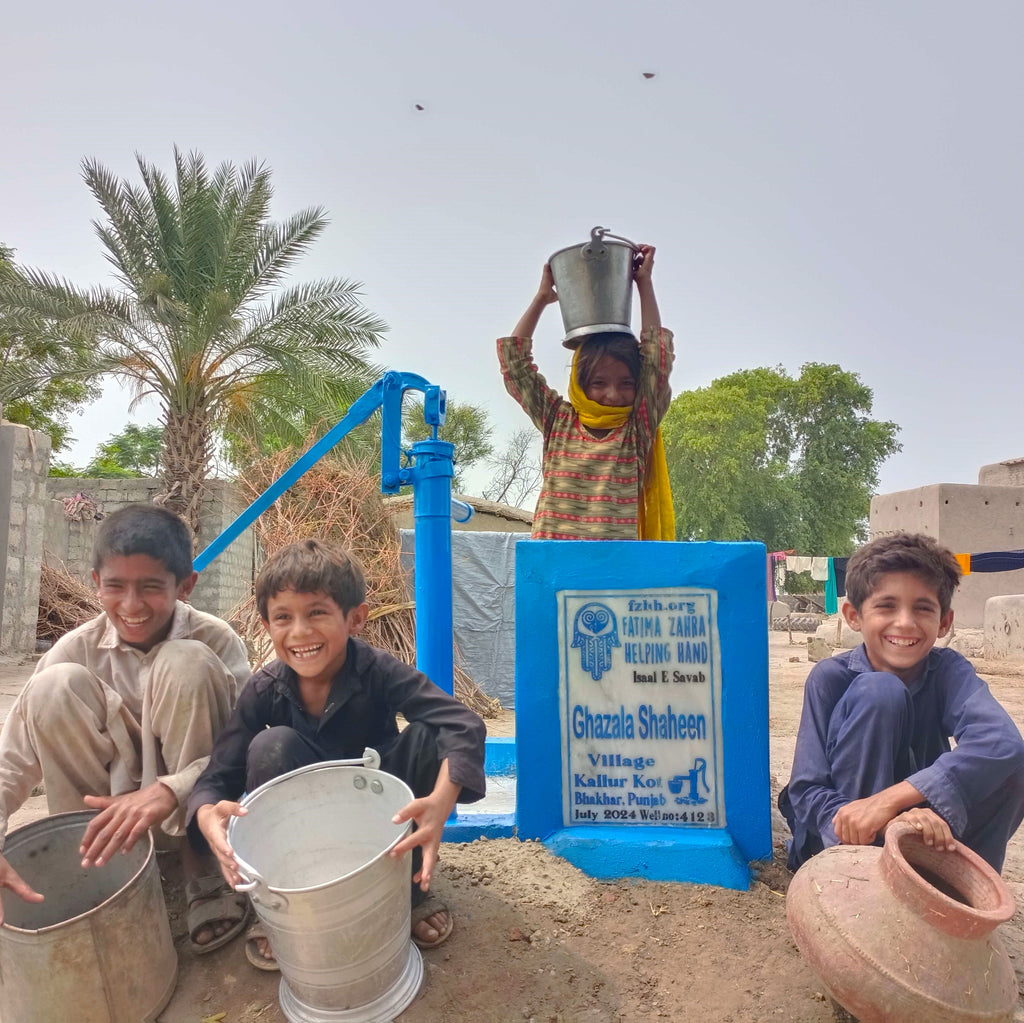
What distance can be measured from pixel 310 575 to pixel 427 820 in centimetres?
62

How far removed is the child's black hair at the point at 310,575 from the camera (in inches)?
70.5

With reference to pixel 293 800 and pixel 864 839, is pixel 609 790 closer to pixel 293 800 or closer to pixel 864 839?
pixel 864 839

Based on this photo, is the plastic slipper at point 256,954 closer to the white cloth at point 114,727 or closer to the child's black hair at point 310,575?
the white cloth at point 114,727

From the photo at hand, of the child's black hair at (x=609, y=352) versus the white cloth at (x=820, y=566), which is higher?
the child's black hair at (x=609, y=352)

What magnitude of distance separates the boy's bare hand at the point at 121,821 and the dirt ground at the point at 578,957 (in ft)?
1.17

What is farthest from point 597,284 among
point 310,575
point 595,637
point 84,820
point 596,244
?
point 84,820

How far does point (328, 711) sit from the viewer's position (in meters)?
1.78

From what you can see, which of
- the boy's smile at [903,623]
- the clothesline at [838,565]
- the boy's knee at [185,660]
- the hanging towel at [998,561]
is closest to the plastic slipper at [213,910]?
the boy's knee at [185,660]

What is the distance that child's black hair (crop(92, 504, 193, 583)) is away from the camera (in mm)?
1916

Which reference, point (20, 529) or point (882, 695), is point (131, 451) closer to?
point (20, 529)

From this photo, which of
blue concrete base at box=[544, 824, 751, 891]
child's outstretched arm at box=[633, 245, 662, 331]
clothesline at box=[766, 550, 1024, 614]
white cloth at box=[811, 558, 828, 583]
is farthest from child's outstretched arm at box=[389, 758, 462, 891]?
white cloth at box=[811, 558, 828, 583]

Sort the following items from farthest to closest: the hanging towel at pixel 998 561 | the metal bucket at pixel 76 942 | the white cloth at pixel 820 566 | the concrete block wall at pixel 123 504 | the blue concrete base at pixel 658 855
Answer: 1. the white cloth at pixel 820 566
2. the concrete block wall at pixel 123 504
3. the hanging towel at pixel 998 561
4. the blue concrete base at pixel 658 855
5. the metal bucket at pixel 76 942

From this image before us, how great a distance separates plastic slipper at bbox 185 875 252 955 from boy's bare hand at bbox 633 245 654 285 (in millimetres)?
2280

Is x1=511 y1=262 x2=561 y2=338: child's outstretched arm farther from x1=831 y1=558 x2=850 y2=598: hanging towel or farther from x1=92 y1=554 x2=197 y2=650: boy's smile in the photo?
x1=831 y1=558 x2=850 y2=598: hanging towel
